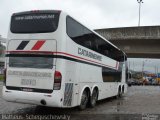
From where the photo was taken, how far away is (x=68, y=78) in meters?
10.2

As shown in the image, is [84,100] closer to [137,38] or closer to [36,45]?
[36,45]

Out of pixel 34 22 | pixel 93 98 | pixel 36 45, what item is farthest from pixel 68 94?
pixel 93 98

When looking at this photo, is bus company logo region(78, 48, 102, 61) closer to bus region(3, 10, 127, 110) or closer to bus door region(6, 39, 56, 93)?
bus region(3, 10, 127, 110)

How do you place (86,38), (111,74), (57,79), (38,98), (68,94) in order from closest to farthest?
(38,98)
(57,79)
(68,94)
(86,38)
(111,74)

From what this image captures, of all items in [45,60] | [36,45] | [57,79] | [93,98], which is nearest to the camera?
[57,79]

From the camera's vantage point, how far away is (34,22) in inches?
406

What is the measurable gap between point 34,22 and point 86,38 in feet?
8.72

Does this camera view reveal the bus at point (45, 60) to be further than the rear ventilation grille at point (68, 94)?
No

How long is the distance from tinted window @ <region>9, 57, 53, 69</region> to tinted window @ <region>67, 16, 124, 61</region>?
4.25 ft

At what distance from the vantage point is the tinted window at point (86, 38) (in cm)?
1058

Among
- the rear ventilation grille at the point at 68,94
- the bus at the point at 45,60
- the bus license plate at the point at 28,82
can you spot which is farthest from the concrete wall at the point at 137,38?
the bus license plate at the point at 28,82

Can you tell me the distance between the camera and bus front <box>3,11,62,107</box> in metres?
9.63

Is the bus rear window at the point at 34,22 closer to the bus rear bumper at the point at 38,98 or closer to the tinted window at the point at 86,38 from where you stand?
the tinted window at the point at 86,38

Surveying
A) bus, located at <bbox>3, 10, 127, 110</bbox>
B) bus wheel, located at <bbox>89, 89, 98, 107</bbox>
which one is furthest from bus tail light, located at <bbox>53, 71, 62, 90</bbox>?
bus wheel, located at <bbox>89, 89, 98, 107</bbox>
